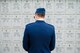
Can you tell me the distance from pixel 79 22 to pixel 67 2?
0.48 meters

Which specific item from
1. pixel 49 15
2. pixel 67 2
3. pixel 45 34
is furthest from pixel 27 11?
pixel 45 34

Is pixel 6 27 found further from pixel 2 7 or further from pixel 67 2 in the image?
pixel 67 2

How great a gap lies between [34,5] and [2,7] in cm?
67

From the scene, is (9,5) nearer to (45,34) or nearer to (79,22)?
(79,22)

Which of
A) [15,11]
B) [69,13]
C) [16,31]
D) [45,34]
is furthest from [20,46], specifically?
[45,34]

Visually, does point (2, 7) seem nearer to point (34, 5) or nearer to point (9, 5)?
point (9, 5)

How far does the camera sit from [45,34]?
358 cm

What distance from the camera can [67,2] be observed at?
5.65 metres

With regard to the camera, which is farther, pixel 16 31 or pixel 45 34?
pixel 16 31

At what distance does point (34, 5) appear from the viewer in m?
5.66

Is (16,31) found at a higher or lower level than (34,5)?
lower

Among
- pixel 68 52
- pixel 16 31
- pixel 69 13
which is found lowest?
pixel 68 52

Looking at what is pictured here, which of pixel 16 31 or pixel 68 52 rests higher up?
pixel 16 31

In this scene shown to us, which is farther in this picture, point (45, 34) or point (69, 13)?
point (69, 13)
